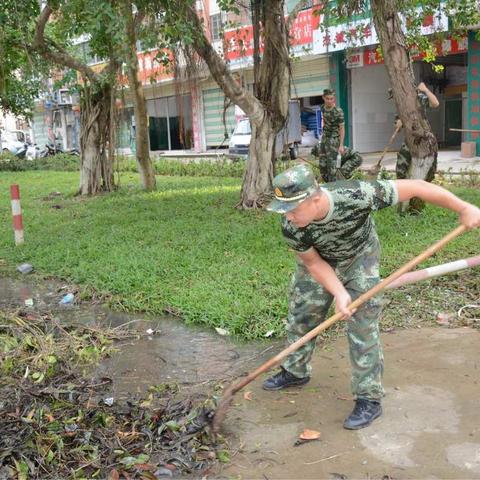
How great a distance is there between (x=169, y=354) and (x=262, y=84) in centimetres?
524

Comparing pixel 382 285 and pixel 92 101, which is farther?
pixel 92 101

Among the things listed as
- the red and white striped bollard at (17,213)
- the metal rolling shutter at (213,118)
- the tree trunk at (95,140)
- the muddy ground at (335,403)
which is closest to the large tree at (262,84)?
the red and white striped bollard at (17,213)

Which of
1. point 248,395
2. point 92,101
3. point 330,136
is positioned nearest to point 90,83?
point 92,101

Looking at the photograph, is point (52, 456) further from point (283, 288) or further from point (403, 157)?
point (403, 157)

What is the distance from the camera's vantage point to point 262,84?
8445 mm

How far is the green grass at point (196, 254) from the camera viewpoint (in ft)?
15.8

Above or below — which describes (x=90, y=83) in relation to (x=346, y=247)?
above

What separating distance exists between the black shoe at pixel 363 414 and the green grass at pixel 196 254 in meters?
1.36

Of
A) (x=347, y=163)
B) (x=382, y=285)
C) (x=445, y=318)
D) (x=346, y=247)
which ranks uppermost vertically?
(x=347, y=163)

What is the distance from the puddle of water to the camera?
385cm

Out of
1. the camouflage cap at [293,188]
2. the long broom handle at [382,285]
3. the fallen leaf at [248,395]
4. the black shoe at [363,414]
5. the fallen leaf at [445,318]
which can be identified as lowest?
the fallen leaf at [248,395]

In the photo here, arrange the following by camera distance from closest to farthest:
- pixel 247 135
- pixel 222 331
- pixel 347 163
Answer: pixel 222 331, pixel 347 163, pixel 247 135

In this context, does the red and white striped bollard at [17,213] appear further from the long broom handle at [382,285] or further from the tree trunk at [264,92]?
the long broom handle at [382,285]

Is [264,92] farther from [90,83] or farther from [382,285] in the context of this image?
[382,285]
